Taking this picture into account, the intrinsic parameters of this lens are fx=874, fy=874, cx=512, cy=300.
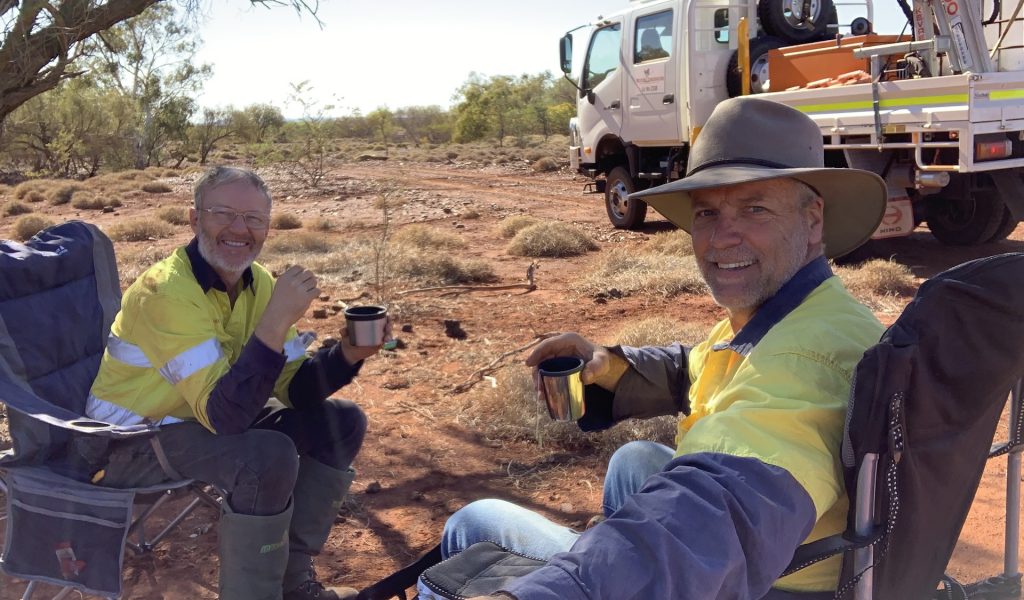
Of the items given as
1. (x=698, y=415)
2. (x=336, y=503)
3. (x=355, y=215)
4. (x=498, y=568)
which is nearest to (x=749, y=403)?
(x=698, y=415)

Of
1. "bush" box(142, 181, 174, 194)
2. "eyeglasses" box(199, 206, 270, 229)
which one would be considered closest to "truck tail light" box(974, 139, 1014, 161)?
"eyeglasses" box(199, 206, 270, 229)

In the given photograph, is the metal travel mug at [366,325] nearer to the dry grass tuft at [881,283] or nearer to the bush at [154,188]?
the dry grass tuft at [881,283]

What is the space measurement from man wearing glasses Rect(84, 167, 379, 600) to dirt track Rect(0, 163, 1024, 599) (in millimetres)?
621

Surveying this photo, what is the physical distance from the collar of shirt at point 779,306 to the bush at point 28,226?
1563 cm

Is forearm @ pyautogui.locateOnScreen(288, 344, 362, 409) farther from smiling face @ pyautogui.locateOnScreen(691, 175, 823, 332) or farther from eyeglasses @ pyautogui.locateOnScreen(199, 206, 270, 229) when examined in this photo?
smiling face @ pyautogui.locateOnScreen(691, 175, 823, 332)

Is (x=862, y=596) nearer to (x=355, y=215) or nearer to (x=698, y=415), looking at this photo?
(x=698, y=415)

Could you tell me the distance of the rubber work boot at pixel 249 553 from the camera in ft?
7.98

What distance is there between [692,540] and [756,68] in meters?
8.74

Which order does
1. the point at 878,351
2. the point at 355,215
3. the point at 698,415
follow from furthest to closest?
the point at 355,215 → the point at 698,415 → the point at 878,351

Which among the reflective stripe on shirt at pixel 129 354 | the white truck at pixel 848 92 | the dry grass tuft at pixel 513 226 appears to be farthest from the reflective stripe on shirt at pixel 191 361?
Answer: the dry grass tuft at pixel 513 226

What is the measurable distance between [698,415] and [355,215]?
13857mm

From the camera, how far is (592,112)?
11586 mm

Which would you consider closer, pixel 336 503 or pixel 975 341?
pixel 975 341

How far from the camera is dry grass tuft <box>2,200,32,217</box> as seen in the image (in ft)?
61.2
